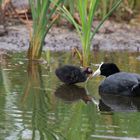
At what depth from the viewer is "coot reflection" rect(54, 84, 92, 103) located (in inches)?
272

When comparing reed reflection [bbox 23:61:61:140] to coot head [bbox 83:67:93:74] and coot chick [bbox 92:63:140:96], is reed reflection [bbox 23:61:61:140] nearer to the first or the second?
coot head [bbox 83:67:93:74]

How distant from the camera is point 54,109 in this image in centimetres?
614

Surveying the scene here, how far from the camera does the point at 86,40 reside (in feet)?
27.8

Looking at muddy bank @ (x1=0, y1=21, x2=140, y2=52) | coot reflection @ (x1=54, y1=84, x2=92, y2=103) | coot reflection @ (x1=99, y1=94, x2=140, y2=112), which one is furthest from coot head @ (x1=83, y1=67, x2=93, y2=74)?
muddy bank @ (x1=0, y1=21, x2=140, y2=52)

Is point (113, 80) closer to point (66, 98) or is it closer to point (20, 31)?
point (66, 98)

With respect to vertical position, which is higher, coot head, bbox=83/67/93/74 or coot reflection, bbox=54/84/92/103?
coot head, bbox=83/67/93/74

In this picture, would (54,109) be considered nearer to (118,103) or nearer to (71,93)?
(118,103)

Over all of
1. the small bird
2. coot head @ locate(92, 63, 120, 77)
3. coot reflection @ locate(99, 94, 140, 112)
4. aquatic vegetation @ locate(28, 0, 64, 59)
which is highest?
aquatic vegetation @ locate(28, 0, 64, 59)

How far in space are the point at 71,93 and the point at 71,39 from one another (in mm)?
4164

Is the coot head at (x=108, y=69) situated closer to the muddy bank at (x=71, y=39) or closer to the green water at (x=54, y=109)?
the green water at (x=54, y=109)

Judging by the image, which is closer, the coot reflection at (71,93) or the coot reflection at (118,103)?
the coot reflection at (118,103)

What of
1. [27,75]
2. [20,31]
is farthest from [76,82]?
[20,31]

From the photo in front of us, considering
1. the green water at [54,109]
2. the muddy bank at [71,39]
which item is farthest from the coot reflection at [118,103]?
the muddy bank at [71,39]

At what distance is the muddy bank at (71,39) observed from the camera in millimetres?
10750
